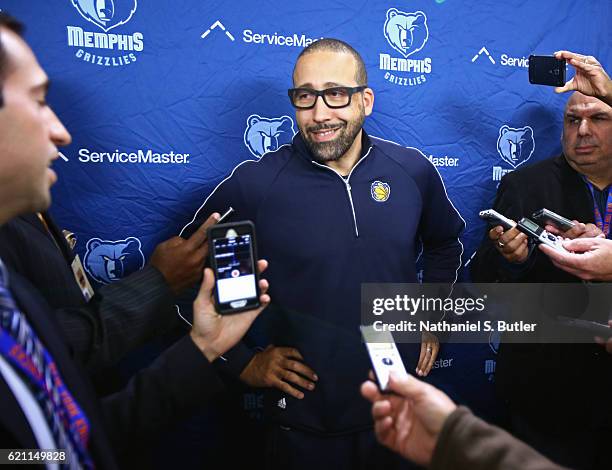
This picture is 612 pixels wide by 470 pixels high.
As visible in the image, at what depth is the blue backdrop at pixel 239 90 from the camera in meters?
1.49

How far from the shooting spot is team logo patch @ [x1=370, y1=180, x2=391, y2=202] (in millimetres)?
1533

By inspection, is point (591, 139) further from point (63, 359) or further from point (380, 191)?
point (63, 359)

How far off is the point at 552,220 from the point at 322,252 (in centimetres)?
83

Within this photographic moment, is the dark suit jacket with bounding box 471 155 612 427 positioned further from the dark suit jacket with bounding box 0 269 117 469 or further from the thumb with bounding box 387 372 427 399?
the dark suit jacket with bounding box 0 269 117 469

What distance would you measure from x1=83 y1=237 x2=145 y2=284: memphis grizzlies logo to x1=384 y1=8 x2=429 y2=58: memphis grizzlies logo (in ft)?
3.97

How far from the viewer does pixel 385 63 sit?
1.86m

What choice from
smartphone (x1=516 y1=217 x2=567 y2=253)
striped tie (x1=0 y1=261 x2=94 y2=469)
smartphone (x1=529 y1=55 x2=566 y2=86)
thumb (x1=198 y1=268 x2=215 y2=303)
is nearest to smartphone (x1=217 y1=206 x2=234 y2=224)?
thumb (x1=198 y1=268 x2=215 y2=303)

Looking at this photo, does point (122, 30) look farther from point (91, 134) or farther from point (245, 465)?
point (245, 465)

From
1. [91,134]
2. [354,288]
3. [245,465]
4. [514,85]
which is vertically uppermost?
[514,85]

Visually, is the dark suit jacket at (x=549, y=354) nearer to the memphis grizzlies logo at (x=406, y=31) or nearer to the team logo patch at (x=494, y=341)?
the team logo patch at (x=494, y=341)

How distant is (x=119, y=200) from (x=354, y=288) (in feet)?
2.66

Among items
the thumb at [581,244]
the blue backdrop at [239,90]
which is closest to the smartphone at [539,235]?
the thumb at [581,244]

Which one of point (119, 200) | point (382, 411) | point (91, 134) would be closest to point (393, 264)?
point (382, 411)

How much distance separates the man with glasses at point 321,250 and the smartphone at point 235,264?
0.32 meters
